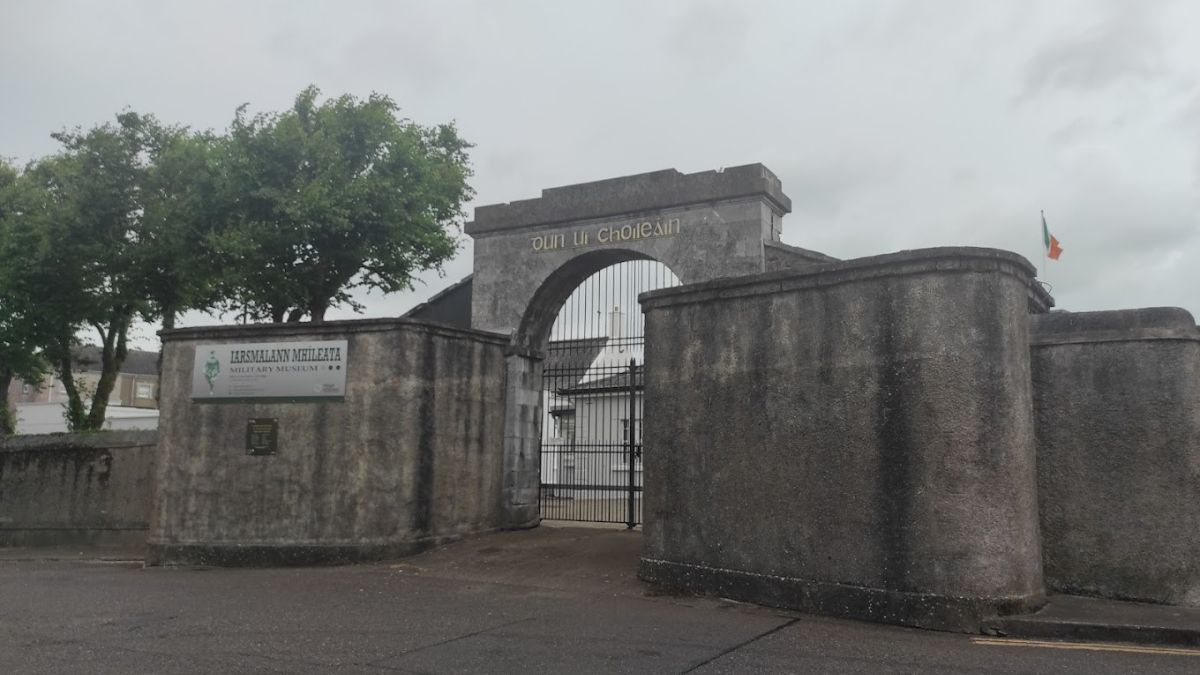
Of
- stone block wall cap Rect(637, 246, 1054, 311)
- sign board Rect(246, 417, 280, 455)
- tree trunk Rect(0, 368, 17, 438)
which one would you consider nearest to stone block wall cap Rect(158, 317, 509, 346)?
sign board Rect(246, 417, 280, 455)

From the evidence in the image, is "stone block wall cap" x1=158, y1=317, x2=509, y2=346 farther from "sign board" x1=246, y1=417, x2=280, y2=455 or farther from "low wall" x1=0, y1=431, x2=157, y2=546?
"low wall" x1=0, y1=431, x2=157, y2=546

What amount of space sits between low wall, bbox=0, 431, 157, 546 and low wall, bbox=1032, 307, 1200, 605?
13.0 meters

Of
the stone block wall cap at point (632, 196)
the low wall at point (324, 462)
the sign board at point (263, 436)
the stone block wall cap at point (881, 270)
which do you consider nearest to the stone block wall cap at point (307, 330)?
the low wall at point (324, 462)

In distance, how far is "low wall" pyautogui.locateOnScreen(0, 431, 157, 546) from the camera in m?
14.5

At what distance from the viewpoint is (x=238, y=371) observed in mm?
12000

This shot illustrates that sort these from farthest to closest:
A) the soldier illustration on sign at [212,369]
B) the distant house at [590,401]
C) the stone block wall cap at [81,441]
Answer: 1. the stone block wall cap at [81,441]
2. the distant house at [590,401]
3. the soldier illustration on sign at [212,369]

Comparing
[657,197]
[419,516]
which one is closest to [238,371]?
[419,516]

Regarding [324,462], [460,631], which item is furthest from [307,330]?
[460,631]

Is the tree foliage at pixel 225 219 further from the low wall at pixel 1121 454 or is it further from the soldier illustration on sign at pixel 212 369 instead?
the low wall at pixel 1121 454

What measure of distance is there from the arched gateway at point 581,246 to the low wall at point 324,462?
1.45 metres

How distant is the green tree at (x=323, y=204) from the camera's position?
16.6 metres

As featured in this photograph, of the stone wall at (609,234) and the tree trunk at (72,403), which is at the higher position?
the stone wall at (609,234)

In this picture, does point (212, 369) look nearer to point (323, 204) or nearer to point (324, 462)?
point (324, 462)

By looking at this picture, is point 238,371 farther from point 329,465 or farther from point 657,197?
point 657,197
